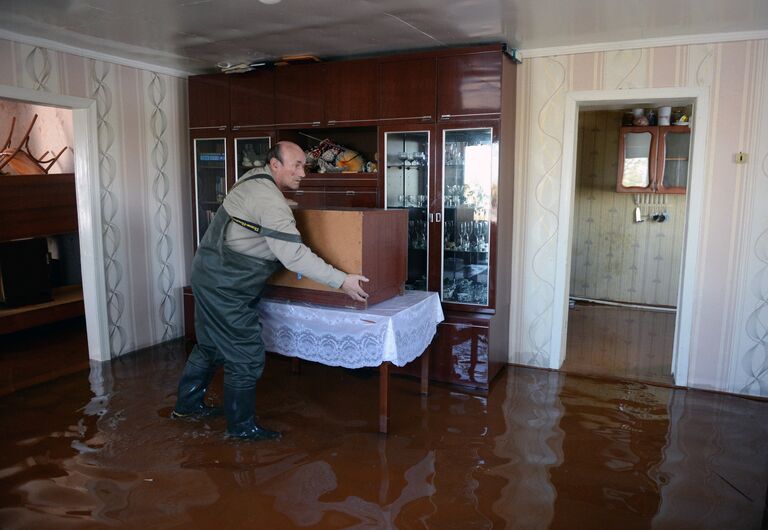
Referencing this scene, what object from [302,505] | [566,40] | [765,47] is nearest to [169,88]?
[566,40]

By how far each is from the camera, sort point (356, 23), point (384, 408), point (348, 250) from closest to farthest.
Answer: point (348, 250)
point (384, 408)
point (356, 23)

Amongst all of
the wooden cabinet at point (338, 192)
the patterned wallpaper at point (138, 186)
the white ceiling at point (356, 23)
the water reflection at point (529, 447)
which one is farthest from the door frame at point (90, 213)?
the water reflection at point (529, 447)

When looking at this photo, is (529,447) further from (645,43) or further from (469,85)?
(645,43)

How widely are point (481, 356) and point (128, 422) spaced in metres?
2.24

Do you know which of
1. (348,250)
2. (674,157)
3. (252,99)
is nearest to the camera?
(348,250)

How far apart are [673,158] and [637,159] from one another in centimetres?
33

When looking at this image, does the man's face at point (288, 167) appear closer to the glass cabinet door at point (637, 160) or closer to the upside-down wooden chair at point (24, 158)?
the upside-down wooden chair at point (24, 158)

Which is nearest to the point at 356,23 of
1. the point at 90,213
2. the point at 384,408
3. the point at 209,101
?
the point at 209,101

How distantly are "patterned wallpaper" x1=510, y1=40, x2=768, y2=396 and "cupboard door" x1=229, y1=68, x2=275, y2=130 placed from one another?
75.4 inches

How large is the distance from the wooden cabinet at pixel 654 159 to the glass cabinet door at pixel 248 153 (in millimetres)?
3667

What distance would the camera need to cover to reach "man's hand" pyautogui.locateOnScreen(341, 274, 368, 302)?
3041 mm

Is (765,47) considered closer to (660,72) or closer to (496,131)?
(660,72)

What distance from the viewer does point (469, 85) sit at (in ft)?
12.8

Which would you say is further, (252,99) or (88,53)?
(252,99)
